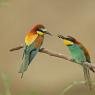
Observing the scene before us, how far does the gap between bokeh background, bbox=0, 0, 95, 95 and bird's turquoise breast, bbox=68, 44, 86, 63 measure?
3585mm

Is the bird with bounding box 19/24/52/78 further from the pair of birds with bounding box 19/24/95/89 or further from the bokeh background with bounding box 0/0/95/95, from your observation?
the bokeh background with bounding box 0/0/95/95

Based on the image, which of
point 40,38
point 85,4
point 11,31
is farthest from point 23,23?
point 40,38

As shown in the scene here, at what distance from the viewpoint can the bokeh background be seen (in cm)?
572

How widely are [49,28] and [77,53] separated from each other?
3.64m

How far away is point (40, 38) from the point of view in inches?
83.3

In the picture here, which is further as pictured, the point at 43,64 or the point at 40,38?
the point at 43,64

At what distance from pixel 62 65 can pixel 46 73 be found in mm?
139

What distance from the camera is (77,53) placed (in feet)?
6.72

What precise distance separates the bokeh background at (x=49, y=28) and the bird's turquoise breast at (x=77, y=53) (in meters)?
3.58

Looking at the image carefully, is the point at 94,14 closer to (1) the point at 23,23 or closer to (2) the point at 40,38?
(1) the point at 23,23

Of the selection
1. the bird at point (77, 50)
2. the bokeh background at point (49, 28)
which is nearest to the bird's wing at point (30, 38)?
the bird at point (77, 50)

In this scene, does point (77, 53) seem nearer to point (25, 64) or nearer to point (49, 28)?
point (25, 64)

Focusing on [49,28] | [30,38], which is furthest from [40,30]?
[49,28]

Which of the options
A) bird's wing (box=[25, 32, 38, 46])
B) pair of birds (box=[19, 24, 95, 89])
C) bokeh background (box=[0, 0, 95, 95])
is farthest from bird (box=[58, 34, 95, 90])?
bokeh background (box=[0, 0, 95, 95])
